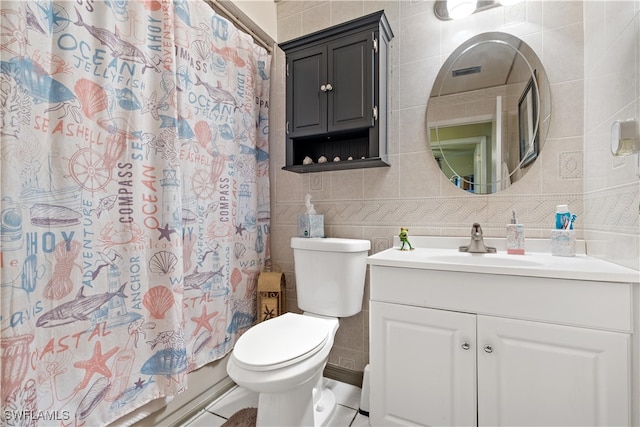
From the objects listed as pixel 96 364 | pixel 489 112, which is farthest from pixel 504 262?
pixel 96 364

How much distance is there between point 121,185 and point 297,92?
3.35 feet

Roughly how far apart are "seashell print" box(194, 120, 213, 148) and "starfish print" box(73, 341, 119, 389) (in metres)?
0.94

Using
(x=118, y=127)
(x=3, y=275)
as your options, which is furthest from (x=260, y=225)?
(x=3, y=275)

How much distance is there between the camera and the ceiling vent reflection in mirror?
1.41 metres

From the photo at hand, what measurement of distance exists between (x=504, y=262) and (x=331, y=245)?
0.75 m

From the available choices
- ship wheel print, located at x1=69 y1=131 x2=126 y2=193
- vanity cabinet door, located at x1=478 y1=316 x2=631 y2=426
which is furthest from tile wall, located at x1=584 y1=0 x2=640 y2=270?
ship wheel print, located at x1=69 y1=131 x2=126 y2=193

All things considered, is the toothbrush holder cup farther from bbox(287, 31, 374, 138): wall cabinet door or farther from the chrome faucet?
bbox(287, 31, 374, 138): wall cabinet door

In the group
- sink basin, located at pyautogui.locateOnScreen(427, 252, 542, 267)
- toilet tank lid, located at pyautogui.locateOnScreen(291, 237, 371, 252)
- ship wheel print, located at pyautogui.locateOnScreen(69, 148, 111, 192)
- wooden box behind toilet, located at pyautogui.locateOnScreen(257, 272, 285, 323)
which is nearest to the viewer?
ship wheel print, located at pyautogui.locateOnScreen(69, 148, 111, 192)

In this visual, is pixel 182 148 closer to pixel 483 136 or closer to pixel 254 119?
pixel 254 119

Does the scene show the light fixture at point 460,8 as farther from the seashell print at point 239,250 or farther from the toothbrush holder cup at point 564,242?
the seashell print at point 239,250

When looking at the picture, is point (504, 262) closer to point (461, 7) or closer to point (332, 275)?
point (332, 275)

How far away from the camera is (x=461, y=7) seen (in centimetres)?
145

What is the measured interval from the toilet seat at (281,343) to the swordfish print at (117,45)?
116 centimetres

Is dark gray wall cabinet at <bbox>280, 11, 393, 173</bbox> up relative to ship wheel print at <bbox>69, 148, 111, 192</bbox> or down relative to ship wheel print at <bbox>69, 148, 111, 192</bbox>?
up
